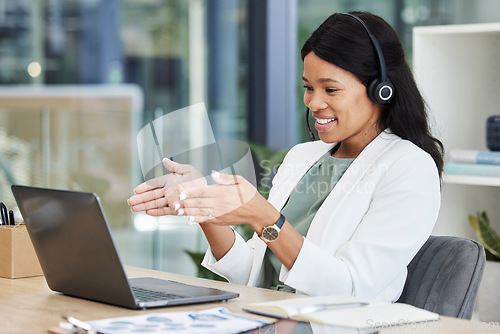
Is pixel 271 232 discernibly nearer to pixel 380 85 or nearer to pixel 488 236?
pixel 380 85

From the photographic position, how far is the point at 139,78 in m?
4.86

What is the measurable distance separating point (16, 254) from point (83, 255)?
0.40 m

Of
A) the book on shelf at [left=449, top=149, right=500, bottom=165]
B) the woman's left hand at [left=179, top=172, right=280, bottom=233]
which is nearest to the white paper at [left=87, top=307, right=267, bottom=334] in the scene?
the woman's left hand at [left=179, top=172, right=280, bottom=233]

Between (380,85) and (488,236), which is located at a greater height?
(380,85)

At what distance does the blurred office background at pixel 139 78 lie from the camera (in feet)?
11.7

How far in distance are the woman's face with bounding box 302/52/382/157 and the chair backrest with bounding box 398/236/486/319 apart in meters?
0.34

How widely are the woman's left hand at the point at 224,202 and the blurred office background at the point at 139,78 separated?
1.75 m

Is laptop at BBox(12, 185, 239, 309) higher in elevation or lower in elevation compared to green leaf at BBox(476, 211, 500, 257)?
higher

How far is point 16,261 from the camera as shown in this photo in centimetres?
154

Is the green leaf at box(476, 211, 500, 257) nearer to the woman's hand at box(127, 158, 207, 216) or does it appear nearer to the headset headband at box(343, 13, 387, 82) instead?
the headset headband at box(343, 13, 387, 82)

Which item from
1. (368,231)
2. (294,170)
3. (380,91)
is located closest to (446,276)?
(368,231)

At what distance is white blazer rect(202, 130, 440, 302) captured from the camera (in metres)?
1.42

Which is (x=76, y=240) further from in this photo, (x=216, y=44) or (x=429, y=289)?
(x=216, y=44)

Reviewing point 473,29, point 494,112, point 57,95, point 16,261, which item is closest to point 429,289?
point 16,261
